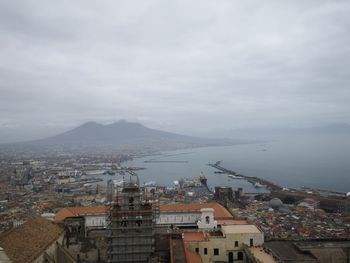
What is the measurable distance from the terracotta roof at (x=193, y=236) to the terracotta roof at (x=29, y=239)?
723 centimetres

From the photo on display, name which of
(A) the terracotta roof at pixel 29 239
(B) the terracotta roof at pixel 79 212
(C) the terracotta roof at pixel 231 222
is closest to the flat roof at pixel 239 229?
(C) the terracotta roof at pixel 231 222

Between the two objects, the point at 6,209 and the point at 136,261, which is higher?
the point at 136,261

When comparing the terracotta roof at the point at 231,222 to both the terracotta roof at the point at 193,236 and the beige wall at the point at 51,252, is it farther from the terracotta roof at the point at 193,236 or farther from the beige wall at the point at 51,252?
the beige wall at the point at 51,252

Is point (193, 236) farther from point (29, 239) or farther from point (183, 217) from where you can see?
point (29, 239)

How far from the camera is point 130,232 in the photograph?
20125 mm

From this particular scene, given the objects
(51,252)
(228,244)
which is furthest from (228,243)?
(51,252)

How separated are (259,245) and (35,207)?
146 feet

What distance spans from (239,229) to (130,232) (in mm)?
7274

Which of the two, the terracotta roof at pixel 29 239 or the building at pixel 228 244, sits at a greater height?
the terracotta roof at pixel 29 239

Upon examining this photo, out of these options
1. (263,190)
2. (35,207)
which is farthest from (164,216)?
(263,190)

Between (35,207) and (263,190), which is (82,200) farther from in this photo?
(263,190)

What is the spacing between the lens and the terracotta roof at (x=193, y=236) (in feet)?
75.9

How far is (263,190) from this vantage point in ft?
291

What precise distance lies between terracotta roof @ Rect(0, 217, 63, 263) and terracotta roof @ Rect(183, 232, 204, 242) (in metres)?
7.23
